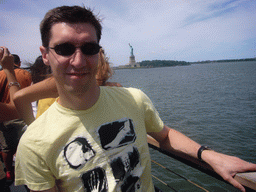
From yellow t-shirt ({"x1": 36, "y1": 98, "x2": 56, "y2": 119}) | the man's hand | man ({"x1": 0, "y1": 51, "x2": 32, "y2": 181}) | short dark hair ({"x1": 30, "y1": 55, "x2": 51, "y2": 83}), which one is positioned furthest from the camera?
man ({"x1": 0, "y1": 51, "x2": 32, "y2": 181})

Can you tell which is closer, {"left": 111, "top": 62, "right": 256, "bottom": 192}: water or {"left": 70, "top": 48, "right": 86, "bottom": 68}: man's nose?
{"left": 70, "top": 48, "right": 86, "bottom": 68}: man's nose

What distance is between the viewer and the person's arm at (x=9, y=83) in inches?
79.3

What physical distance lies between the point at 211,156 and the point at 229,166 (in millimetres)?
148

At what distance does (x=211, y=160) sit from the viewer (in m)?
1.44

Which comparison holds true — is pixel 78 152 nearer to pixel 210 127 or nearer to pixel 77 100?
pixel 77 100

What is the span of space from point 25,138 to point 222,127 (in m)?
12.9

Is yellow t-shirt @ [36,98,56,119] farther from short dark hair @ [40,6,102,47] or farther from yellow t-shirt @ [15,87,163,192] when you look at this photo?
short dark hair @ [40,6,102,47]

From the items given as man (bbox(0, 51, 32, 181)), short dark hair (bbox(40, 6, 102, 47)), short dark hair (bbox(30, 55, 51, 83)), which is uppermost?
short dark hair (bbox(40, 6, 102, 47))

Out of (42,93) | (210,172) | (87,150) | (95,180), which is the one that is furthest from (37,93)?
(210,172)

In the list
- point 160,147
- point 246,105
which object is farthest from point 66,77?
point 246,105

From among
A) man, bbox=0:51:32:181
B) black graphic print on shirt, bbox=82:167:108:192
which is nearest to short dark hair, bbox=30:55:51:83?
man, bbox=0:51:32:181

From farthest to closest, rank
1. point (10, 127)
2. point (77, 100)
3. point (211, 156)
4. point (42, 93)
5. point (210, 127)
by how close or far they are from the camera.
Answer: point (210, 127), point (10, 127), point (42, 93), point (211, 156), point (77, 100)

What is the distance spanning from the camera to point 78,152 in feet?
4.08

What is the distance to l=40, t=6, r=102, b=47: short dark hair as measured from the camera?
4.06ft
